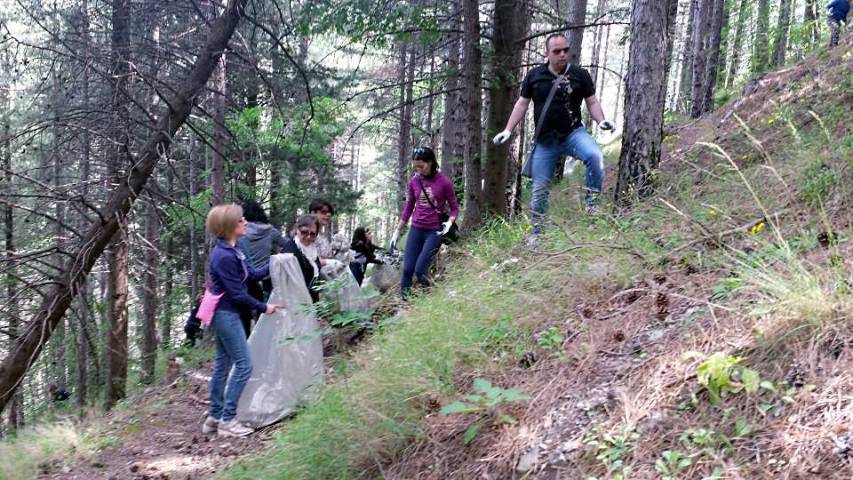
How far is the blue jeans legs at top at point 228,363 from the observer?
4844 millimetres

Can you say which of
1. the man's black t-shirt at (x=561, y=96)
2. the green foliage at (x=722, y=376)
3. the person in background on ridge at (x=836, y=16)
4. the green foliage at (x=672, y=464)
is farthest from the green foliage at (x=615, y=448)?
the person in background on ridge at (x=836, y=16)

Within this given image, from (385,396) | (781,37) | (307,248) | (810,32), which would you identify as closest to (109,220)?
(307,248)

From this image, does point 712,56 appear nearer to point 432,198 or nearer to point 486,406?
point 432,198

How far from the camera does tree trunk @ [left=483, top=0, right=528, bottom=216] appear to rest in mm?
7172

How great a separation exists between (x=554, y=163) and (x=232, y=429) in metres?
3.78

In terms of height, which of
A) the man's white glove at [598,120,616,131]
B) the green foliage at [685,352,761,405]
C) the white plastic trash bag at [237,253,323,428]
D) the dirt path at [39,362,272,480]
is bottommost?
the dirt path at [39,362,272,480]

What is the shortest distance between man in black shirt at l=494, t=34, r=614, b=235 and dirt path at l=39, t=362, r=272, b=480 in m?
3.26

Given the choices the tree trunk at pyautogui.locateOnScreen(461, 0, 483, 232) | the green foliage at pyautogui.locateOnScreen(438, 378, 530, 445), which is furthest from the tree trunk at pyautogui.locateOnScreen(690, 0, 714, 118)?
the green foliage at pyautogui.locateOnScreen(438, 378, 530, 445)

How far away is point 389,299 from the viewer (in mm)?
6656

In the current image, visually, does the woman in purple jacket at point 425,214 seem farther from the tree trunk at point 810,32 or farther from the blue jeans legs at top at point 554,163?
the tree trunk at point 810,32

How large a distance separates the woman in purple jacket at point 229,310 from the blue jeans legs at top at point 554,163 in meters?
2.59

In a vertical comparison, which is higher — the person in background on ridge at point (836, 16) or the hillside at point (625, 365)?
the person in background on ridge at point (836, 16)

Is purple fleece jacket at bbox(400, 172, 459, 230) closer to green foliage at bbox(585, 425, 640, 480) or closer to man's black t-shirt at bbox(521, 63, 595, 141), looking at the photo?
man's black t-shirt at bbox(521, 63, 595, 141)

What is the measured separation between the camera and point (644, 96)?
17.1ft
